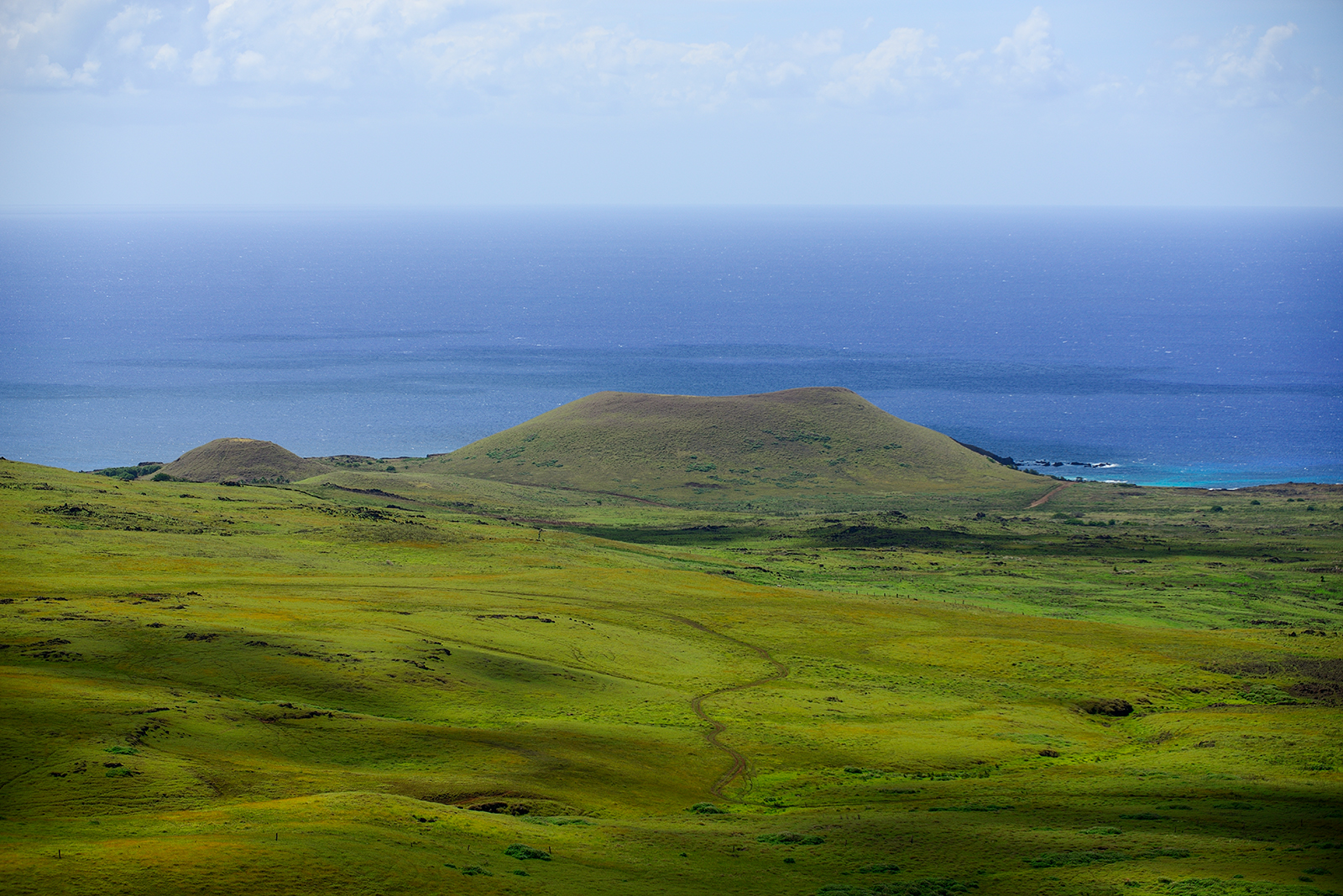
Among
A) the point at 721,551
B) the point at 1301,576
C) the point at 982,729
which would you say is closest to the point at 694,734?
the point at 982,729

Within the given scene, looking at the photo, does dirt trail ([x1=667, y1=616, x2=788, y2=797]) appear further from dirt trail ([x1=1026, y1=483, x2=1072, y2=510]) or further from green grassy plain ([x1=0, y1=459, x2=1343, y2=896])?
dirt trail ([x1=1026, y1=483, x2=1072, y2=510])

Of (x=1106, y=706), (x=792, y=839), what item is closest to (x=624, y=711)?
(x=792, y=839)

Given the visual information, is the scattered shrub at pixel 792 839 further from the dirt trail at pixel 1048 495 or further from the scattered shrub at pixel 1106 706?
the dirt trail at pixel 1048 495

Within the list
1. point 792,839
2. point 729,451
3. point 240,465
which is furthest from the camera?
point 729,451

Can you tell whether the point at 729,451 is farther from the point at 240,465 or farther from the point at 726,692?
the point at 726,692

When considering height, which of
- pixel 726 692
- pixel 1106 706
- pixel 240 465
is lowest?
pixel 1106 706

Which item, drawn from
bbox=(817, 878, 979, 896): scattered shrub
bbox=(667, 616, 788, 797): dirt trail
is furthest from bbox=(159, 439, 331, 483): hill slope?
bbox=(817, 878, 979, 896): scattered shrub

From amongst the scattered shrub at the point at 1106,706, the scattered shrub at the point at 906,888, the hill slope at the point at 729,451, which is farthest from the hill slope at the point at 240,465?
the scattered shrub at the point at 906,888

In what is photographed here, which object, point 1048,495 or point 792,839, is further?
point 1048,495
